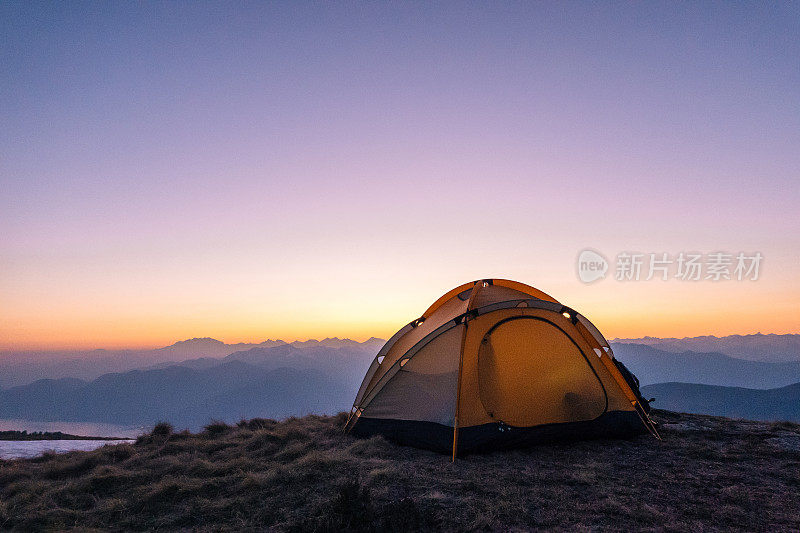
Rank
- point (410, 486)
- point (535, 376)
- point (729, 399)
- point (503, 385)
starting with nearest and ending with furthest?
point (410, 486), point (503, 385), point (535, 376), point (729, 399)

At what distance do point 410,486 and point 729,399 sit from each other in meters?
210

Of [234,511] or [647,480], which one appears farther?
[647,480]

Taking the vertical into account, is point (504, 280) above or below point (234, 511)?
above

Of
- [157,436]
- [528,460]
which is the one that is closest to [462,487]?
[528,460]

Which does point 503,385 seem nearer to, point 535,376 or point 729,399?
point 535,376

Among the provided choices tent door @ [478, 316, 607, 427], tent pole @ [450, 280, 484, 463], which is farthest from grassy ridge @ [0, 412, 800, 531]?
tent door @ [478, 316, 607, 427]

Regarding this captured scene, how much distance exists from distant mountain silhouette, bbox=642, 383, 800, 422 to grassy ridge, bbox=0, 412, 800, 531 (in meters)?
171

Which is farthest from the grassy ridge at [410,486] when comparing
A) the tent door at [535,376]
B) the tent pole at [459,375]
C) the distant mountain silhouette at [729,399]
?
the distant mountain silhouette at [729,399]

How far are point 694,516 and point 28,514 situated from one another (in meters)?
8.68

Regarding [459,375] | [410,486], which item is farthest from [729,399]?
[410,486]

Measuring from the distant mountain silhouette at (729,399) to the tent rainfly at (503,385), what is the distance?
169950mm

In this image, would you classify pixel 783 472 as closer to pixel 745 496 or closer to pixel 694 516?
pixel 745 496

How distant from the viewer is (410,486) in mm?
6059

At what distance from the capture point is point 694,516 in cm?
493
